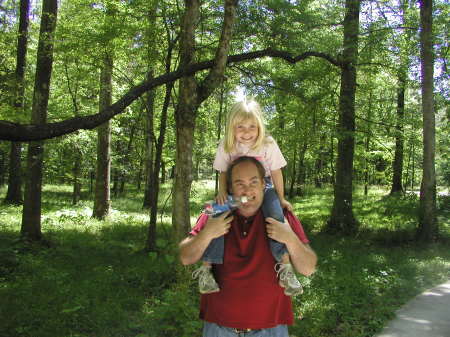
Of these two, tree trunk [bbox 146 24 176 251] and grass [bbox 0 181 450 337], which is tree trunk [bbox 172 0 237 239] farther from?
tree trunk [bbox 146 24 176 251]

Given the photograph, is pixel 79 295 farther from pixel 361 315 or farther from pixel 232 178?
pixel 232 178

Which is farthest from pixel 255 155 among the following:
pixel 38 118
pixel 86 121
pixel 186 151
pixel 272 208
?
pixel 38 118

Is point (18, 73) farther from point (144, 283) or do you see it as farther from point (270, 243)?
point (270, 243)

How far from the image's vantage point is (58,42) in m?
8.09

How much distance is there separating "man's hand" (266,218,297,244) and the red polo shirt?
113 mm

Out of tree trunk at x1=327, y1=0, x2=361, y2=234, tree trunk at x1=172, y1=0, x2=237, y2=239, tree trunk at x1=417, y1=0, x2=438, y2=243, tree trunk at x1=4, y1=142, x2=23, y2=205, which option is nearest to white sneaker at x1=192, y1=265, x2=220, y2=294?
tree trunk at x1=172, y1=0, x2=237, y2=239

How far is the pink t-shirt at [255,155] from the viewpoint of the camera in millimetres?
2549

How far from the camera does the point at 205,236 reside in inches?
67.2

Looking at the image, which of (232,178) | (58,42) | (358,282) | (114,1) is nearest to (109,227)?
(58,42)

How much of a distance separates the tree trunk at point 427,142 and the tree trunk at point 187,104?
7.04 metres

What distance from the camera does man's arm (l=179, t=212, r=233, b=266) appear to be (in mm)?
1700

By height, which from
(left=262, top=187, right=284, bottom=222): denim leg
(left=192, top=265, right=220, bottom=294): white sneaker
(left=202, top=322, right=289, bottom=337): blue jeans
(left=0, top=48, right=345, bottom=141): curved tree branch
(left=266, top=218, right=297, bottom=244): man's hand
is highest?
(left=0, top=48, right=345, bottom=141): curved tree branch

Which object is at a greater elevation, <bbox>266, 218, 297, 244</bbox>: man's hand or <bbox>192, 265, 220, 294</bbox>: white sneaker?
Answer: <bbox>266, 218, 297, 244</bbox>: man's hand

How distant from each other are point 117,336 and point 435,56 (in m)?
10.8
